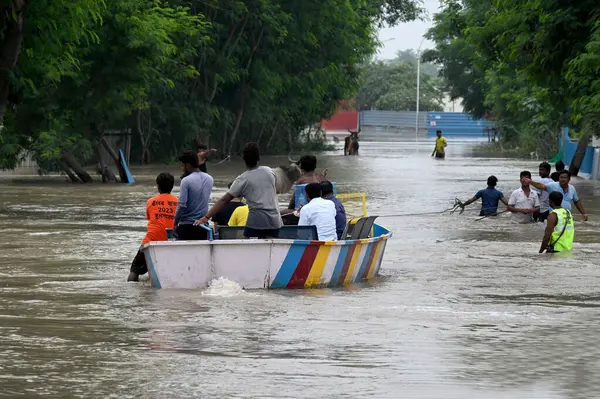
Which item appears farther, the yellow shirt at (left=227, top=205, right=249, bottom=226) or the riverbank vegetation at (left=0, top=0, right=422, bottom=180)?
the riverbank vegetation at (left=0, top=0, right=422, bottom=180)

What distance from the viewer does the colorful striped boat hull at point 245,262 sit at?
14156 millimetres

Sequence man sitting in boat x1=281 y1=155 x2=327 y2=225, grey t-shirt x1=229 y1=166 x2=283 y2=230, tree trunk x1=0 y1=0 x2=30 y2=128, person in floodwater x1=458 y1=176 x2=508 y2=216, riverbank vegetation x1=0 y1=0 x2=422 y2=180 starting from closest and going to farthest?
grey t-shirt x1=229 y1=166 x2=283 y2=230 < man sitting in boat x1=281 y1=155 x2=327 y2=225 < tree trunk x1=0 y1=0 x2=30 y2=128 < riverbank vegetation x1=0 y1=0 x2=422 y2=180 < person in floodwater x1=458 y1=176 x2=508 y2=216

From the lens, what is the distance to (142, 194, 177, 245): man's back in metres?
15.3

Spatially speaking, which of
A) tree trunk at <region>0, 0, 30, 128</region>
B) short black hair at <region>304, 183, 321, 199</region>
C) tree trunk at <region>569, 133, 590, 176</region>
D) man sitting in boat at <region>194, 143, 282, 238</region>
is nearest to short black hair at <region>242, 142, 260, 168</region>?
man sitting in boat at <region>194, 143, 282, 238</region>

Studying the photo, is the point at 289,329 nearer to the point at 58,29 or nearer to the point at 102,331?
the point at 102,331

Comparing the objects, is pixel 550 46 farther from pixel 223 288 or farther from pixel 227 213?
pixel 223 288

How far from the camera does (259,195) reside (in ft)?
47.8

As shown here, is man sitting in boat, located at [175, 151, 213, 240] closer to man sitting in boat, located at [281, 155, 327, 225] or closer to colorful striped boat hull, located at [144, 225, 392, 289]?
colorful striped boat hull, located at [144, 225, 392, 289]

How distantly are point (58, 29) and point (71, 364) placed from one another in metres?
13.8

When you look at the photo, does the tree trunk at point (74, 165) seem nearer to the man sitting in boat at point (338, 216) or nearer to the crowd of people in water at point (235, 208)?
the crowd of people in water at point (235, 208)

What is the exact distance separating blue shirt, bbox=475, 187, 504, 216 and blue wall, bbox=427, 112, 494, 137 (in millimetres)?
98488

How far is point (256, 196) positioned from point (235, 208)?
1.65 meters

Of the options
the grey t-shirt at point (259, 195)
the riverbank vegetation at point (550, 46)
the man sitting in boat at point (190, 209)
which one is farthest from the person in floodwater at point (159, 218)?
the riverbank vegetation at point (550, 46)

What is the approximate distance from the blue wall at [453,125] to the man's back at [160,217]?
357ft
